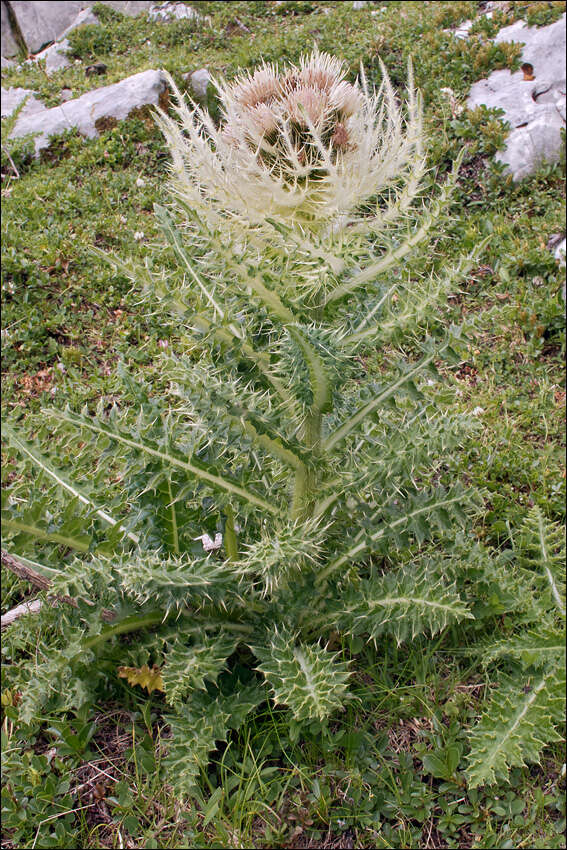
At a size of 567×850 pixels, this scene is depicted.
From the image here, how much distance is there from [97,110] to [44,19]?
268 inches

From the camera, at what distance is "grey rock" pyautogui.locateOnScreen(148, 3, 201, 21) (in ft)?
26.9

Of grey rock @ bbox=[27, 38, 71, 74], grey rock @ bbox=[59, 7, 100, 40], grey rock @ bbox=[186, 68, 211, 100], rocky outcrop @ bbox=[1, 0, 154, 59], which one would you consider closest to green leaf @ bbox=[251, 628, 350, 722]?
grey rock @ bbox=[186, 68, 211, 100]

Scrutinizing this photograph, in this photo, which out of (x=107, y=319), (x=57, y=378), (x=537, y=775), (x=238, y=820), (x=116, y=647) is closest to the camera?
(x=238, y=820)

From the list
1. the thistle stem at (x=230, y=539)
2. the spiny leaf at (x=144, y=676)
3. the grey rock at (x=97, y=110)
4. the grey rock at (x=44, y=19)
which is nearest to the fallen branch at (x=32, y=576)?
the spiny leaf at (x=144, y=676)

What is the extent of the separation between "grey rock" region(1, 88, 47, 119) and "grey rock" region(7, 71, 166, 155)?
592 millimetres

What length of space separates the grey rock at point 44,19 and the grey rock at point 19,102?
3672 mm

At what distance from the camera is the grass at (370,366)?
6.57 ft

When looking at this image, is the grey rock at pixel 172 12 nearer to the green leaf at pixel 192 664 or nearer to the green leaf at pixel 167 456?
the green leaf at pixel 167 456

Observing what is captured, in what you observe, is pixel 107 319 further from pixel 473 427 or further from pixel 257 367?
pixel 473 427

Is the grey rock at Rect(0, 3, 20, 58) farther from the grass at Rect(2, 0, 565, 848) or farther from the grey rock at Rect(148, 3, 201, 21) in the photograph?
the grass at Rect(2, 0, 565, 848)

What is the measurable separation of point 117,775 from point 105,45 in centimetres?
923

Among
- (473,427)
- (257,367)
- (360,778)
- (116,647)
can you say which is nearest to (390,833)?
(360,778)

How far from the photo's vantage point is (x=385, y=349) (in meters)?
3.99

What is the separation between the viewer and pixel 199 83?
634cm
